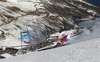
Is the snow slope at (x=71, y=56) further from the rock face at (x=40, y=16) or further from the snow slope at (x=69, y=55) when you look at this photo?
the rock face at (x=40, y=16)

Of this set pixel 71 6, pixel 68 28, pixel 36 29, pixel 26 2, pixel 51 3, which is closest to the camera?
pixel 36 29

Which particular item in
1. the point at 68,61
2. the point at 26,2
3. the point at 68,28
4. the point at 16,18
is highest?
the point at 68,61

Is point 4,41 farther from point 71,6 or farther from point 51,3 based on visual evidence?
point 71,6

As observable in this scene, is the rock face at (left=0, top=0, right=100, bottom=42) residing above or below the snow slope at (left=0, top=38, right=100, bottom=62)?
below

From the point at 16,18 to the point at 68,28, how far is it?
530 inches

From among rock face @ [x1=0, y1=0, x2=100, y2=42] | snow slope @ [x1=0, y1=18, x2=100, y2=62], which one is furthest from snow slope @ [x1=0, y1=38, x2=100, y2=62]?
rock face @ [x1=0, y1=0, x2=100, y2=42]

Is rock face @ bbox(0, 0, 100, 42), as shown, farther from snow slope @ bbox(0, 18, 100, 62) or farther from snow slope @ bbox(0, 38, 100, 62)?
snow slope @ bbox(0, 38, 100, 62)

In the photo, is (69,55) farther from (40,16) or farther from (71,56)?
(40,16)

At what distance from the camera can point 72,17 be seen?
1516 inches

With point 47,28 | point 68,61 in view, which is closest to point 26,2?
point 47,28

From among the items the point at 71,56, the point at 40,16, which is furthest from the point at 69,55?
the point at 40,16

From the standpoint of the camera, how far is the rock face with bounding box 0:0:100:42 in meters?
27.5

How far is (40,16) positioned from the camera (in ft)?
107

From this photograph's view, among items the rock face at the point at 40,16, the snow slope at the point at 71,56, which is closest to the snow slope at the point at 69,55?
the snow slope at the point at 71,56
